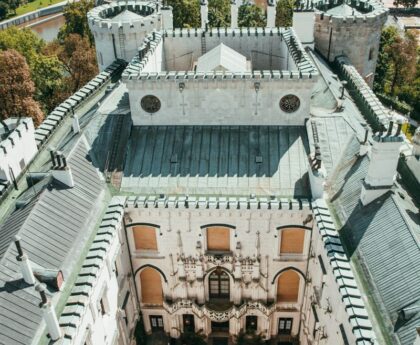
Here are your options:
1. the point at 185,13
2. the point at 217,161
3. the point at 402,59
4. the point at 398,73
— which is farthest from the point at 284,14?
the point at 217,161

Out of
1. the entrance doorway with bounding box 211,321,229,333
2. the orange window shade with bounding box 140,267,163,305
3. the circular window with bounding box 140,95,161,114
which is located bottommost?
the entrance doorway with bounding box 211,321,229,333

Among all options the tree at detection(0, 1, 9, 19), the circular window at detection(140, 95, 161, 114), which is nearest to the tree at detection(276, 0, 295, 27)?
the circular window at detection(140, 95, 161, 114)

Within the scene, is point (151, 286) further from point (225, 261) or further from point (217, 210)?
point (217, 210)

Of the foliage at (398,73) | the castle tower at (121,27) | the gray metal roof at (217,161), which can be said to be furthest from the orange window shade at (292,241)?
the foliage at (398,73)

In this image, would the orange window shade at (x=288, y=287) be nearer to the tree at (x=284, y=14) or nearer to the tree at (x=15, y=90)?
the tree at (x=15, y=90)

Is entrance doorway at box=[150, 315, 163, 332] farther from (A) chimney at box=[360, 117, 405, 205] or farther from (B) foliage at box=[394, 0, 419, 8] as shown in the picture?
(B) foliage at box=[394, 0, 419, 8]

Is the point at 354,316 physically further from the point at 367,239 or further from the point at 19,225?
the point at 19,225
